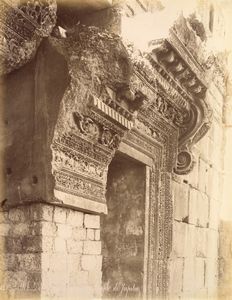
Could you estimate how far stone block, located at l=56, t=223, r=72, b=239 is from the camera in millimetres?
3328

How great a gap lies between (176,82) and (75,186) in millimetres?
2064

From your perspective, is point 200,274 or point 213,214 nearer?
point 200,274

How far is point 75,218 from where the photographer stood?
3541 mm

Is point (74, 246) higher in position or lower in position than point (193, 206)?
lower

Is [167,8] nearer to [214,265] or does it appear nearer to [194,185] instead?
[194,185]

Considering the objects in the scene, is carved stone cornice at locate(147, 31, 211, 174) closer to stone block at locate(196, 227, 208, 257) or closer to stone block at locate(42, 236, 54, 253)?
stone block at locate(196, 227, 208, 257)

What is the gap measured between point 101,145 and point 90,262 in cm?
90

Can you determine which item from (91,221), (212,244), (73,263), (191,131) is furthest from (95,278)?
(212,244)

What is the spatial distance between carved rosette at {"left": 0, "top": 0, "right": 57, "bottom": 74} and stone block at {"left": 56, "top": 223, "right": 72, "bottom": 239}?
113cm

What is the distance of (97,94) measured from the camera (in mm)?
3508

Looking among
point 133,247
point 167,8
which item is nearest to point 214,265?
point 133,247

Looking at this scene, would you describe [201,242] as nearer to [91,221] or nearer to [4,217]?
[91,221]

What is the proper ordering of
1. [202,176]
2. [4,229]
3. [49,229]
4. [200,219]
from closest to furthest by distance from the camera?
1. [49,229]
2. [4,229]
3. [200,219]
4. [202,176]

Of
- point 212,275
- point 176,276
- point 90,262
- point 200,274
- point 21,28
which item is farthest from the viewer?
point 212,275
